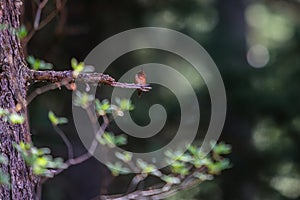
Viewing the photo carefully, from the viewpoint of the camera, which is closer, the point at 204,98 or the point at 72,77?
the point at 72,77

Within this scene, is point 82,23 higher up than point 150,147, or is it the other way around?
point 82,23

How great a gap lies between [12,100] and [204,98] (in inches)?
140

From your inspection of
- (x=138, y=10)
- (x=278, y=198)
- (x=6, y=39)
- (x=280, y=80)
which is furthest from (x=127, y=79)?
(x=6, y=39)

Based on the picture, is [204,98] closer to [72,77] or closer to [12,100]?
[72,77]

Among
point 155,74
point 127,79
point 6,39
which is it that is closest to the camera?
point 6,39

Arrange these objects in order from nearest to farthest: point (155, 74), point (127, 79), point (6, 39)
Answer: point (6, 39), point (127, 79), point (155, 74)

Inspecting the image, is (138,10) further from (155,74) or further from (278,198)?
(278,198)

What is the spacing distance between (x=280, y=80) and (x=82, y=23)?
180cm

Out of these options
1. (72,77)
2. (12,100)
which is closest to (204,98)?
(72,77)

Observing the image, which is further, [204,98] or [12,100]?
[204,98]

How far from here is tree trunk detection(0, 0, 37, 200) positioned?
1.63m

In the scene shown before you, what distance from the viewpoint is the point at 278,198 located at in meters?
5.22

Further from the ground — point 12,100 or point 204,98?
point 204,98

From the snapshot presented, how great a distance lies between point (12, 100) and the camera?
65.7 inches
